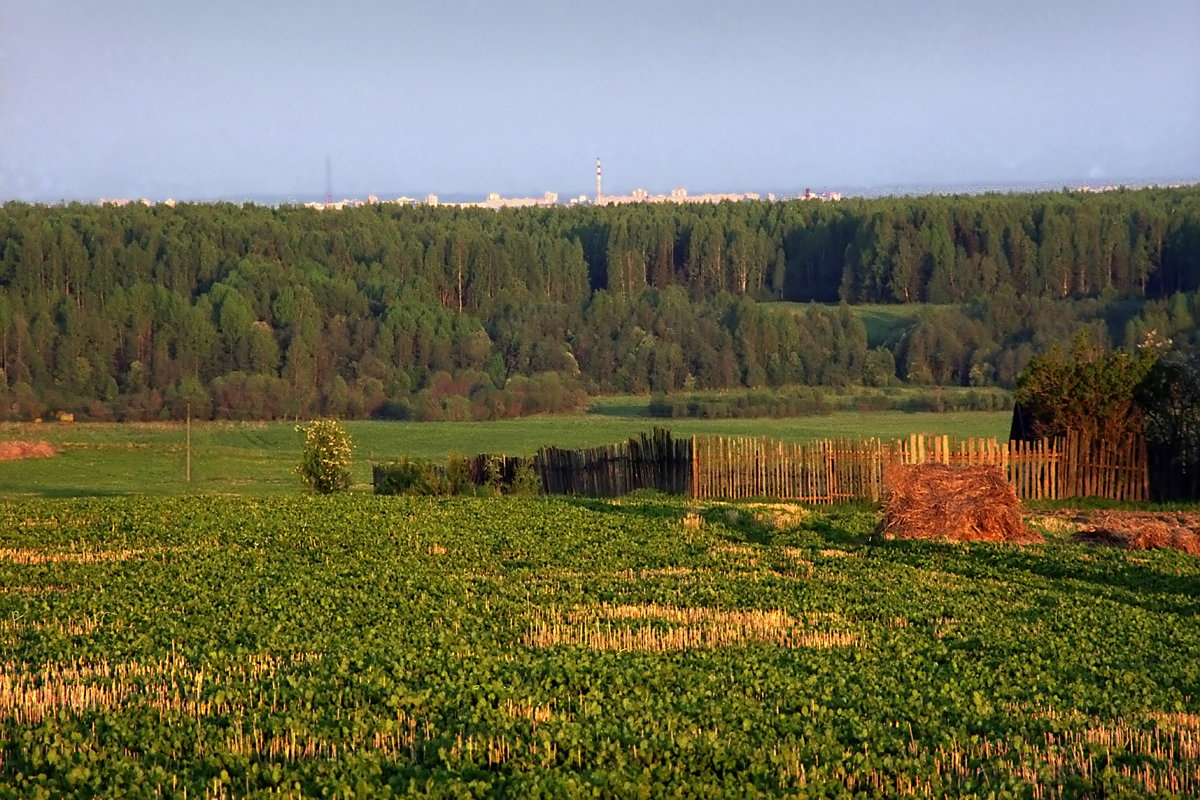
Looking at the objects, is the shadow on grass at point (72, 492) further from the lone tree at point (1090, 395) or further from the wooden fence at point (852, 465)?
the lone tree at point (1090, 395)

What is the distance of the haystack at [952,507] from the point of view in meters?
22.0

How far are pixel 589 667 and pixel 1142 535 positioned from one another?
13.1 meters

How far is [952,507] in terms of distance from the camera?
22031mm

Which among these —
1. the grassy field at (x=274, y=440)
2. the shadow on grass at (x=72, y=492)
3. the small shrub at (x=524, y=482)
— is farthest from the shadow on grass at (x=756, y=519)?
the grassy field at (x=274, y=440)

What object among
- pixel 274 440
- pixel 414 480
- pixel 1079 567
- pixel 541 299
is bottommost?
pixel 274 440

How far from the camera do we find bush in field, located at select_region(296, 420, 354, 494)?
35219 mm

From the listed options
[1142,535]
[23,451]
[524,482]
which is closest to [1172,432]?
[1142,535]

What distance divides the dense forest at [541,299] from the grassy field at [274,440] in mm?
10105

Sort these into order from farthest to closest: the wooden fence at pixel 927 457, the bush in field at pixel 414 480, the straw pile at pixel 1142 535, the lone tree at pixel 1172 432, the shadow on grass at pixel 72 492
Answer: the shadow on grass at pixel 72 492 → the bush in field at pixel 414 480 → the lone tree at pixel 1172 432 → the wooden fence at pixel 927 457 → the straw pile at pixel 1142 535

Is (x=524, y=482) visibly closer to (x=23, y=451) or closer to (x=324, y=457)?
(x=324, y=457)

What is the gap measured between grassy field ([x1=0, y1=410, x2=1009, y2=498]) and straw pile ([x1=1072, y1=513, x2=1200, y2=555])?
2677cm

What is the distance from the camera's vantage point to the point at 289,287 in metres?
111

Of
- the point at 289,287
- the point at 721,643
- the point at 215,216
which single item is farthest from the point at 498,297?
the point at 721,643

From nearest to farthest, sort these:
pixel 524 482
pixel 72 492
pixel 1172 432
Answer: pixel 1172 432 → pixel 524 482 → pixel 72 492
